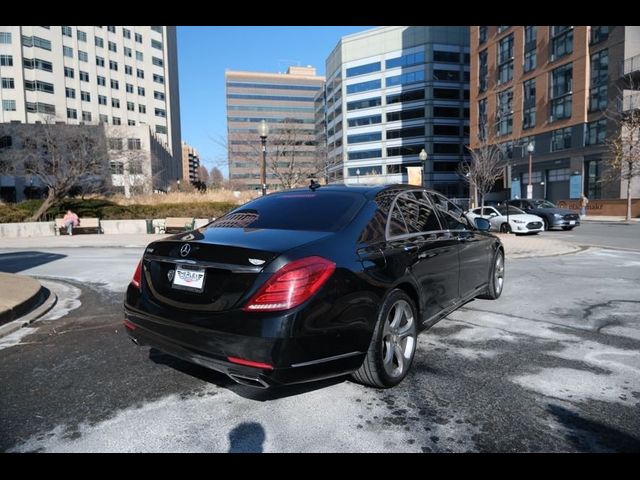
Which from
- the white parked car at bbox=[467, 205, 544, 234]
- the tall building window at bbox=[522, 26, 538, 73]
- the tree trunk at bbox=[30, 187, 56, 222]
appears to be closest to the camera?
the white parked car at bbox=[467, 205, 544, 234]

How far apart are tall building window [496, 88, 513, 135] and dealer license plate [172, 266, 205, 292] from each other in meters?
A: 55.2

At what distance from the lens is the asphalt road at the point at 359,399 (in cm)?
260

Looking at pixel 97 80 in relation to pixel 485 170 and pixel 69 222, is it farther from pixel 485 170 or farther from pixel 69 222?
pixel 485 170

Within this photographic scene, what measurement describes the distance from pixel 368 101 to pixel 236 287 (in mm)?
85618

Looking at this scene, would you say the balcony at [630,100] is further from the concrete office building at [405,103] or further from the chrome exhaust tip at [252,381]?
the concrete office building at [405,103]

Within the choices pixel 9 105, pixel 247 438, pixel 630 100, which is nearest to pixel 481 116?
pixel 630 100

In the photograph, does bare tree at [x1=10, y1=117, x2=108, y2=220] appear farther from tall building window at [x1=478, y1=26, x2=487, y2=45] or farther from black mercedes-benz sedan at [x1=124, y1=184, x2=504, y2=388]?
tall building window at [x1=478, y1=26, x2=487, y2=45]

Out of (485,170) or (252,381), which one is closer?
(252,381)

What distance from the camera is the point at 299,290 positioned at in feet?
8.85

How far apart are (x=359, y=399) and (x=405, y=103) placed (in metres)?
82.5

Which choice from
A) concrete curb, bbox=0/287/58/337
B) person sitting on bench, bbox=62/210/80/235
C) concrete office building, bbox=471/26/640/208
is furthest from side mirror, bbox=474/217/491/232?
concrete office building, bbox=471/26/640/208

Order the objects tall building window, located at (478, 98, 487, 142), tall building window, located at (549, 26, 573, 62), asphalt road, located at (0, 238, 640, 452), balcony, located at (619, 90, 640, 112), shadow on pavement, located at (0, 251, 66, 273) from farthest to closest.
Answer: tall building window, located at (478, 98, 487, 142)
tall building window, located at (549, 26, 573, 62)
balcony, located at (619, 90, 640, 112)
shadow on pavement, located at (0, 251, 66, 273)
asphalt road, located at (0, 238, 640, 452)

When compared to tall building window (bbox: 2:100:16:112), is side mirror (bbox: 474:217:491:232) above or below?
below

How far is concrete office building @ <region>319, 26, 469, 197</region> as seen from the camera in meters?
77.3
